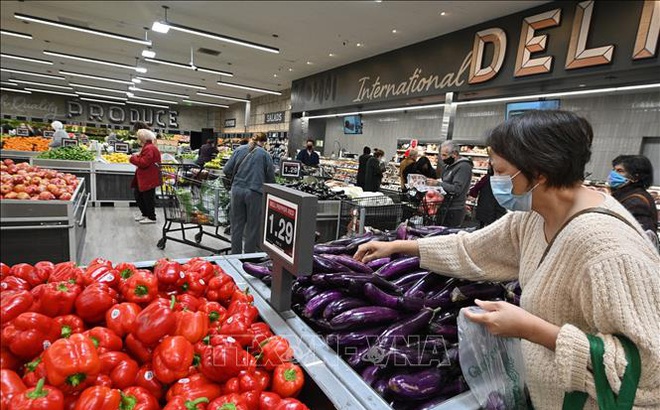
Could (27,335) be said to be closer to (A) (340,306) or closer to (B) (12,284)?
(B) (12,284)

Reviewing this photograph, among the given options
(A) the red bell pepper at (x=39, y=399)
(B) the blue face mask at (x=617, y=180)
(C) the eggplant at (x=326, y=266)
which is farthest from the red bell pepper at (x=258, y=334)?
(B) the blue face mask at (x=617, y=180)

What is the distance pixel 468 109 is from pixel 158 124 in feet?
81.6

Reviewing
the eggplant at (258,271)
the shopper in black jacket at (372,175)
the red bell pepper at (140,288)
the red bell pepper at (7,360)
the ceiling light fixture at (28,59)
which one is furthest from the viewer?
the ceiling light fixture at (28,59)

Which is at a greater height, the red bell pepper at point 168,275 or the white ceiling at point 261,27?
the white ceiling at point 261,27

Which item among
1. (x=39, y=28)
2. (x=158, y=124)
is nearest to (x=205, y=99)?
(x=158, y=124)

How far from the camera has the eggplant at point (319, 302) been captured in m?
1.26

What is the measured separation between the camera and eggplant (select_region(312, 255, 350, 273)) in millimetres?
1420

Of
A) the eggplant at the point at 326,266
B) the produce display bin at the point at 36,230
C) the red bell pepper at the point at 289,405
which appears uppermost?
the eggplant at the point at 326,266

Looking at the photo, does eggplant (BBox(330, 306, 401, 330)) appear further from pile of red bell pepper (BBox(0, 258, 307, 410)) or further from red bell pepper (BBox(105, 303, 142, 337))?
red bell pepper (BBox(105, 303, 142, 337))

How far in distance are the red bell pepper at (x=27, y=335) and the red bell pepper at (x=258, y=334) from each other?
19.7 inches

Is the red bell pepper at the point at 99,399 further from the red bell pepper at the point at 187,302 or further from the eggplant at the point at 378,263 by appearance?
the eggplant at the point at 378,263

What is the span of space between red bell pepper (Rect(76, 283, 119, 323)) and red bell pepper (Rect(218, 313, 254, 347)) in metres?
0.33

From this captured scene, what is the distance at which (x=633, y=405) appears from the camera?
845 millimetres

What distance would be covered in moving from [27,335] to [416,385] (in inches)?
38.2
